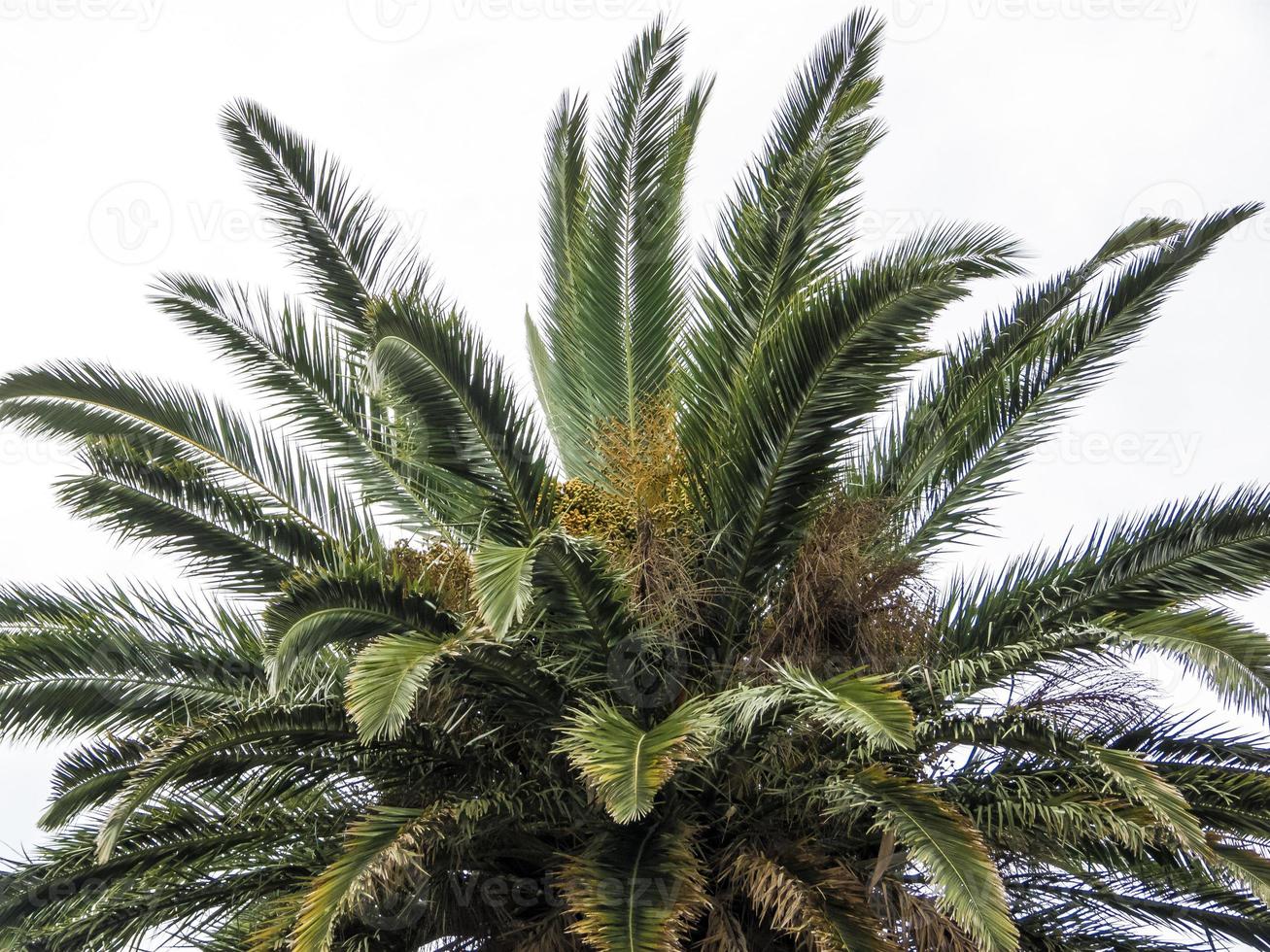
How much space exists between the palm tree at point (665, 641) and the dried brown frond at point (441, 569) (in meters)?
0.03

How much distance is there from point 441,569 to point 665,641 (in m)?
1.47

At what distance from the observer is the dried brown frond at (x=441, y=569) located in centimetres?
819

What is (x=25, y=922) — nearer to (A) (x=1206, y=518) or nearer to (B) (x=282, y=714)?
(B) (x=282, y=714)

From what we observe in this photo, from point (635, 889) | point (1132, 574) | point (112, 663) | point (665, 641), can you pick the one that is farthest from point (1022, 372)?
point (112, 663)

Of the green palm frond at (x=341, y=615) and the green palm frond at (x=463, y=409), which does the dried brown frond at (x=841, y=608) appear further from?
the green palm frond at (x=341, y=615)

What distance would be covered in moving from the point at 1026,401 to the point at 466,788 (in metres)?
4.16

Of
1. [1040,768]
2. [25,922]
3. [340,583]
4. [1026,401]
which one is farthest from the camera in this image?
[1026,401]

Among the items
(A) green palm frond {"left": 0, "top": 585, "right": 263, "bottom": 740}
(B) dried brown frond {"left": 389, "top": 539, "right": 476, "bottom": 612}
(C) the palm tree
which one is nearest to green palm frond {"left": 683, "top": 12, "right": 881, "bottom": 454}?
(C) the palm tree

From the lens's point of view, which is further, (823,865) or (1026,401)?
(1026,401)

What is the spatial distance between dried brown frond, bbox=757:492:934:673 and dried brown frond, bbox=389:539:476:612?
67.7 inches

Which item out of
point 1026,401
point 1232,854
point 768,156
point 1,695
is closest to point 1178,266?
point 1026,401

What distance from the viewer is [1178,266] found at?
864cm

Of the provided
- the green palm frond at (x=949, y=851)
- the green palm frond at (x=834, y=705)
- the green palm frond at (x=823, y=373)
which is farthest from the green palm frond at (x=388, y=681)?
the green palm frond at (x=949, y=851)

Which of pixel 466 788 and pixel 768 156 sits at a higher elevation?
pixel 768 156
